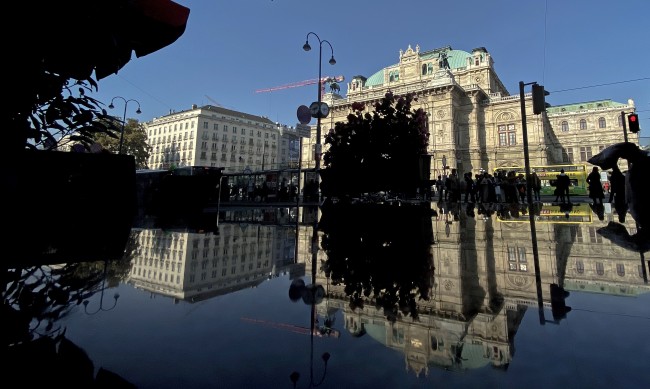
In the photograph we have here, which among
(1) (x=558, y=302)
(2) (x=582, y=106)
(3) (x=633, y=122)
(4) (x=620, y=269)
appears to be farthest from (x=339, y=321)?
(2) (x=582, y=106)

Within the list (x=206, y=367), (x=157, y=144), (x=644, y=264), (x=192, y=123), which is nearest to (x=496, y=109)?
(x=644, y=264)

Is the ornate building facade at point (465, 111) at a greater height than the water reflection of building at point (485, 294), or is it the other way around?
the ornate building facade at point (465, 111)

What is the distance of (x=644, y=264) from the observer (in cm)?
234

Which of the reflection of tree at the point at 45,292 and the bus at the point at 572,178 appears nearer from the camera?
the reflection of tree at the point at 45,292

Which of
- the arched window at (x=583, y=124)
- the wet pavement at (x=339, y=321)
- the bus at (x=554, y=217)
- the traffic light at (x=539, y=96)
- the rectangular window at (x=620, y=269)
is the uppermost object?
the arched window at (x=583, y=124)

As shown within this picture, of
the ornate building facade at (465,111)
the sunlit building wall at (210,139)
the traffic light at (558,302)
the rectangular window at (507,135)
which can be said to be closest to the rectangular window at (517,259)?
the traffic light at (558,302)

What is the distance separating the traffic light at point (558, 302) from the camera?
1.44 meters

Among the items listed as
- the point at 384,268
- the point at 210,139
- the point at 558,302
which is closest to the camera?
the point at 558,302

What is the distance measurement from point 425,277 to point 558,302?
735 millimetres

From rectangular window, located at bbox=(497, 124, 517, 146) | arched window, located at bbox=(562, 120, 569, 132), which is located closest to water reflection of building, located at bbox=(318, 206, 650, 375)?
rectangular window, located at bbox=(497, 124, 517, 146)

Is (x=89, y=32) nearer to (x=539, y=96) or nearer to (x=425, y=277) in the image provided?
(x=425, y=277)

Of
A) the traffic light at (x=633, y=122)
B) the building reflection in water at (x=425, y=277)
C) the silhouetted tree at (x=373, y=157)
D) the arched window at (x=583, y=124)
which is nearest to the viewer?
the building reflection in water at (x=425, y=277)

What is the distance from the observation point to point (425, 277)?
2131 millimetres

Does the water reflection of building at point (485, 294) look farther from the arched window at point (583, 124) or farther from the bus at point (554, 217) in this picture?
the arched window at point (583, 124)
